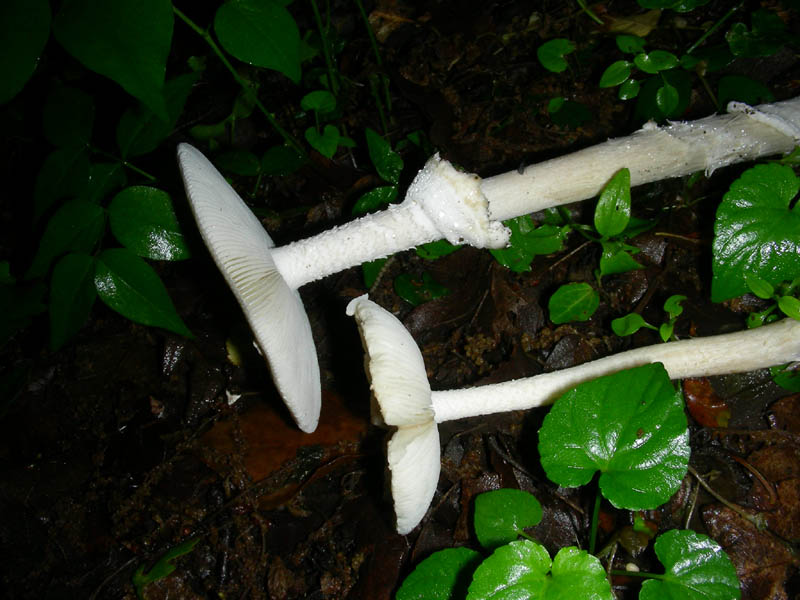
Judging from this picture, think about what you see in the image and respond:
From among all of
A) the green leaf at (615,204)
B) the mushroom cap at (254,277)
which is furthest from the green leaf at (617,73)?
the mushroom cap at (254,277)

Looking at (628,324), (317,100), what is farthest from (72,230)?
(628,324)

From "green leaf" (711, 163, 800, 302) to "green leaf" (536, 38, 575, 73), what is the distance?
1.44 m

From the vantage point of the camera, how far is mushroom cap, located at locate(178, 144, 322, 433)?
174 centimetres

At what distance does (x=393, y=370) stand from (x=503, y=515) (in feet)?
2.88

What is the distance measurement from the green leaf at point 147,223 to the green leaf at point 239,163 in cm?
79

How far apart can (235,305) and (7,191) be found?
2337 millimetres

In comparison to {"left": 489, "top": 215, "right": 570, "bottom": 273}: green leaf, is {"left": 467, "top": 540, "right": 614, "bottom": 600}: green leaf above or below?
below

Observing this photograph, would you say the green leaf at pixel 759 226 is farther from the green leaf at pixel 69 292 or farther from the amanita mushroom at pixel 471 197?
the green leaf at pixel 69 292

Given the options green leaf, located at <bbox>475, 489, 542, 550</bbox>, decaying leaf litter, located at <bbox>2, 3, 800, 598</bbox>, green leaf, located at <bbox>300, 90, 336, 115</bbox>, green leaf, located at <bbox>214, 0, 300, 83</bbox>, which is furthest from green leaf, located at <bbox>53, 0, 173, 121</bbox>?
green leaf, located at <bbox>475, 489, 542, 550</bbox>

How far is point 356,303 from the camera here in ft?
6.75

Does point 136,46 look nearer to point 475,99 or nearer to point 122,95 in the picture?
point 475,99

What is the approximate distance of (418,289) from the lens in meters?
2.83

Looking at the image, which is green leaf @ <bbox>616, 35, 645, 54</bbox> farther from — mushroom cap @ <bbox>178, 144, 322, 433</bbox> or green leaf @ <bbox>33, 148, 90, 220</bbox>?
green leaf @ <bbox>33, 148, 90, 220</bbox>

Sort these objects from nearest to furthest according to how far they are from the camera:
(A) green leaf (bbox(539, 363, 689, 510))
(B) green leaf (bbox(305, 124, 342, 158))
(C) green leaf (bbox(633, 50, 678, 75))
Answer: (A) green leaf (bbox(539, 363, 689, 510)), (C) green leaf (bbox(633, 50, 678, 75)), (B) green leaf (bbox(305, 124, 342, 158))
